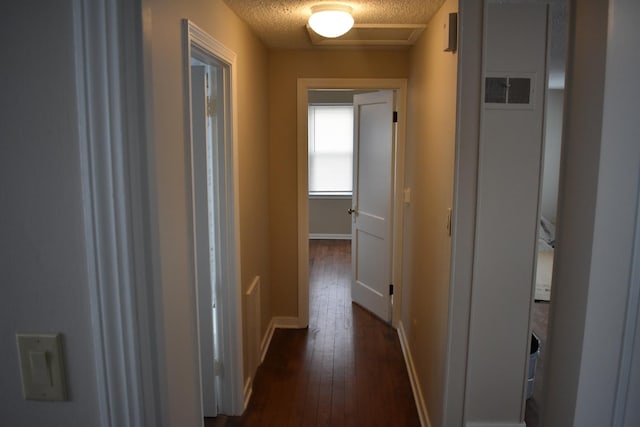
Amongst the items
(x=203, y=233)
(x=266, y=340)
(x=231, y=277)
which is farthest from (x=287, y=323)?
(x=203, y=233)

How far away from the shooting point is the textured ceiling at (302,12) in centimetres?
241

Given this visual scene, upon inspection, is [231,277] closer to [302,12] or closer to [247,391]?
[247,391]

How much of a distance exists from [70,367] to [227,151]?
183 cm

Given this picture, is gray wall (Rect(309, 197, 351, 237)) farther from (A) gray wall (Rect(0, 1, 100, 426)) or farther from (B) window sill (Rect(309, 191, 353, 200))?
(A) gray wall (Rect(0, 1, 100, 426))

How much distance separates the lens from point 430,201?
268 centimetres

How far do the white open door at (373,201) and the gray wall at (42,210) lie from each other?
335 cm

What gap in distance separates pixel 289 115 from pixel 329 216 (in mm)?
4000

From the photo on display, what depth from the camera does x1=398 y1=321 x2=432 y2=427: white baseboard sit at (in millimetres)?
2672

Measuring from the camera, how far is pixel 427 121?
2.82 m

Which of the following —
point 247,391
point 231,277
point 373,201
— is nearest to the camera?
point 231,277

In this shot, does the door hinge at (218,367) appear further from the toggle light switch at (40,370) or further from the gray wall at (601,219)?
the gray wall at (601,219)

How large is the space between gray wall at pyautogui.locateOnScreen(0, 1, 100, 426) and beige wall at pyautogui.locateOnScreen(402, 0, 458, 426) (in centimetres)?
170

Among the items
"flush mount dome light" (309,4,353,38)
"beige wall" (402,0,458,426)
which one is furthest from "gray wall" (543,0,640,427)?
"flush mount dome light" (309,4,353,38)

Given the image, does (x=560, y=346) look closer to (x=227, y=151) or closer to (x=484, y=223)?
(x=484, y=223)
